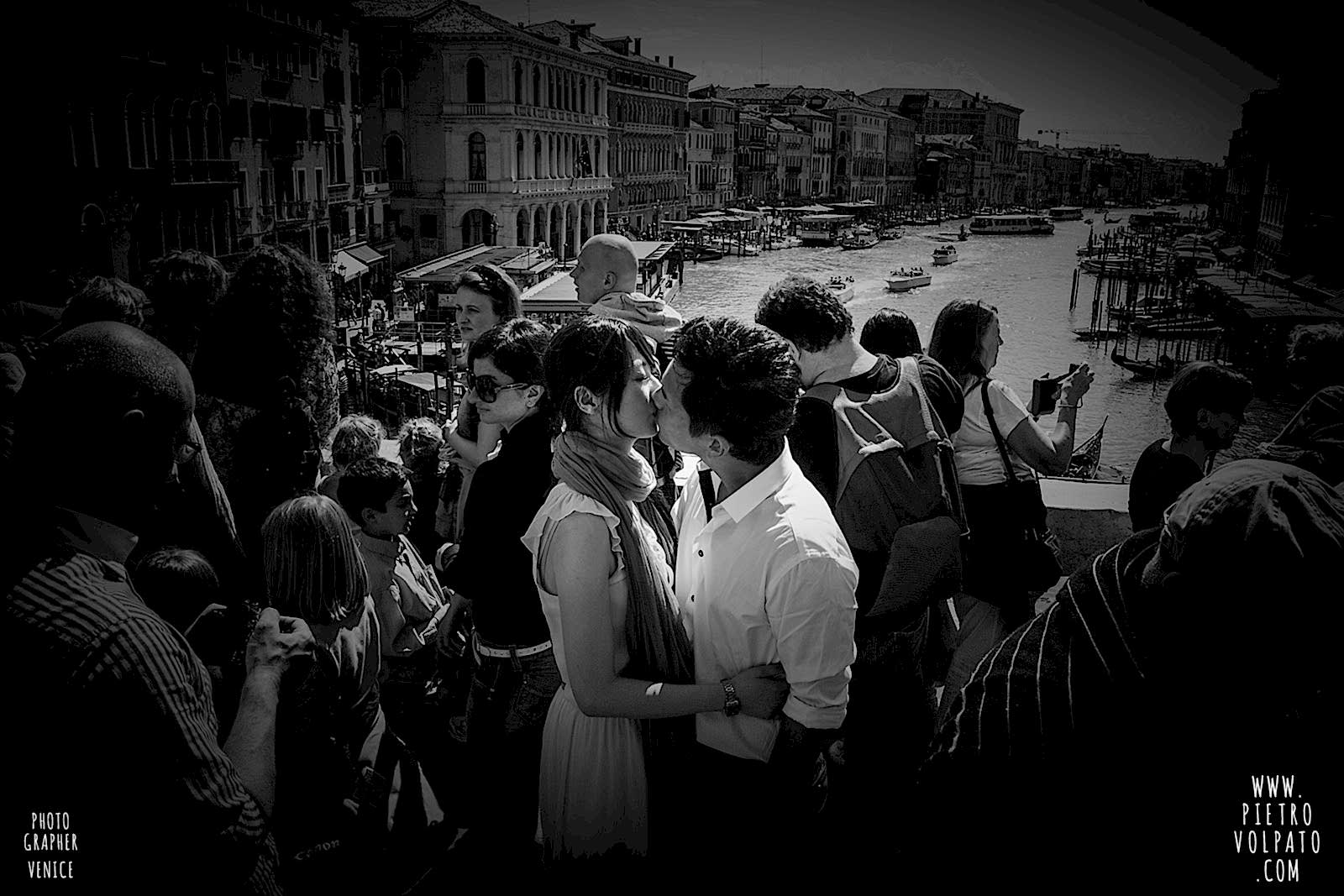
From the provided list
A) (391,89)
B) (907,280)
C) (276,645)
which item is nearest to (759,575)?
(276,645)

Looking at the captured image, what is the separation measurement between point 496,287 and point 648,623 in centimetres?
161

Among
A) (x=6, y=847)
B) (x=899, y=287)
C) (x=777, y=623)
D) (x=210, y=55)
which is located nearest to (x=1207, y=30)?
(x=777, y=623)

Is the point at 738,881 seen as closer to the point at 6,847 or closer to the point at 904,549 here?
the point at 904,549

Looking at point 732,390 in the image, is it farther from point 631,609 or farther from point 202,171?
point 202,171

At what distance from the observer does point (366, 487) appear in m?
2.52

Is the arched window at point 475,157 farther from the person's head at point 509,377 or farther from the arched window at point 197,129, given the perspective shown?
the person's head at point 509,377

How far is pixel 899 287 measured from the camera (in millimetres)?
40375

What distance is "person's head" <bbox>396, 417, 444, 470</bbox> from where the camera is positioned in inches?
129

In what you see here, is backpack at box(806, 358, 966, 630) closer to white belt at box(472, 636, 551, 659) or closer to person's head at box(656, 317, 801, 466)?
person's head at box(656, 317, 801, 466)

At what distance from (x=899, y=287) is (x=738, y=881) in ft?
134

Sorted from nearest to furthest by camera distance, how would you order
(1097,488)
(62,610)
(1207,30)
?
(62,610)
(1207,30)
(1097,488)

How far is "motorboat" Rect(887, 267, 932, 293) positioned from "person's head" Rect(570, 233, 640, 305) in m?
39.0

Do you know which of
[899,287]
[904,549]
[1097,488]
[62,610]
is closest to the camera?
[62,610]

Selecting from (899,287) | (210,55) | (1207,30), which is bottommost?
(899,287)
